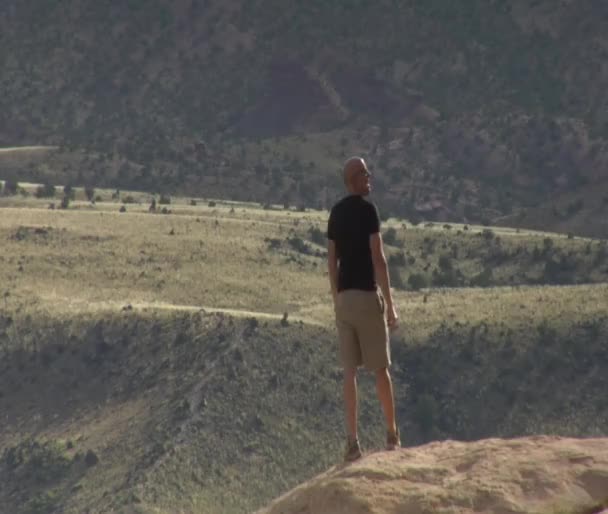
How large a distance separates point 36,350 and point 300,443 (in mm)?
9156

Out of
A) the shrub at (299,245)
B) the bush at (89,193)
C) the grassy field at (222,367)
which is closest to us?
the grassy field at (222,367)

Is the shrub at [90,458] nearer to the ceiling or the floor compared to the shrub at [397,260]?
nearer to the floor

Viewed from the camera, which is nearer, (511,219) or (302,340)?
(302,340)

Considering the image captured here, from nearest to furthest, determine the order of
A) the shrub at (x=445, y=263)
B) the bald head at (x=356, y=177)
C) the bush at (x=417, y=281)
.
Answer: the bald head at (x=356, y=177) < the bush at (x=417, y=281) < the shrub at (x=445, y=263)

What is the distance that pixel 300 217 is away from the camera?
66750 mm

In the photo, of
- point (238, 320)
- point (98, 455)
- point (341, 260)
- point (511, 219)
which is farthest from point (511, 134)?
point (341, 260)

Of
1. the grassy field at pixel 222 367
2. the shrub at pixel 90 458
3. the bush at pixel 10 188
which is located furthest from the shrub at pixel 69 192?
the shrub at pixel 90 458

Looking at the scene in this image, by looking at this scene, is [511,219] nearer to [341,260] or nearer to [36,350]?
[36,350]

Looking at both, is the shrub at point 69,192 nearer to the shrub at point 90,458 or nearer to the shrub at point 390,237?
the shrub at point 390,237

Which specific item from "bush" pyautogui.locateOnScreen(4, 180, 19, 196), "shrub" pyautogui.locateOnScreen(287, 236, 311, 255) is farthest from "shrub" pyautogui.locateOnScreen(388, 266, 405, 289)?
"bush" pyautogui.locateOnScreen(4, 180, 19, 196)

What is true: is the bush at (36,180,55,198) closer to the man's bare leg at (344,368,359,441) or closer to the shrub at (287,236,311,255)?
the shrub at (287,236,311,255)

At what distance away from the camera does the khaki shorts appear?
542 inches

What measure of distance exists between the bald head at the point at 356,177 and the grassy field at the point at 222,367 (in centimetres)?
2730

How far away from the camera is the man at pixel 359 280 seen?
1370 centimetres
